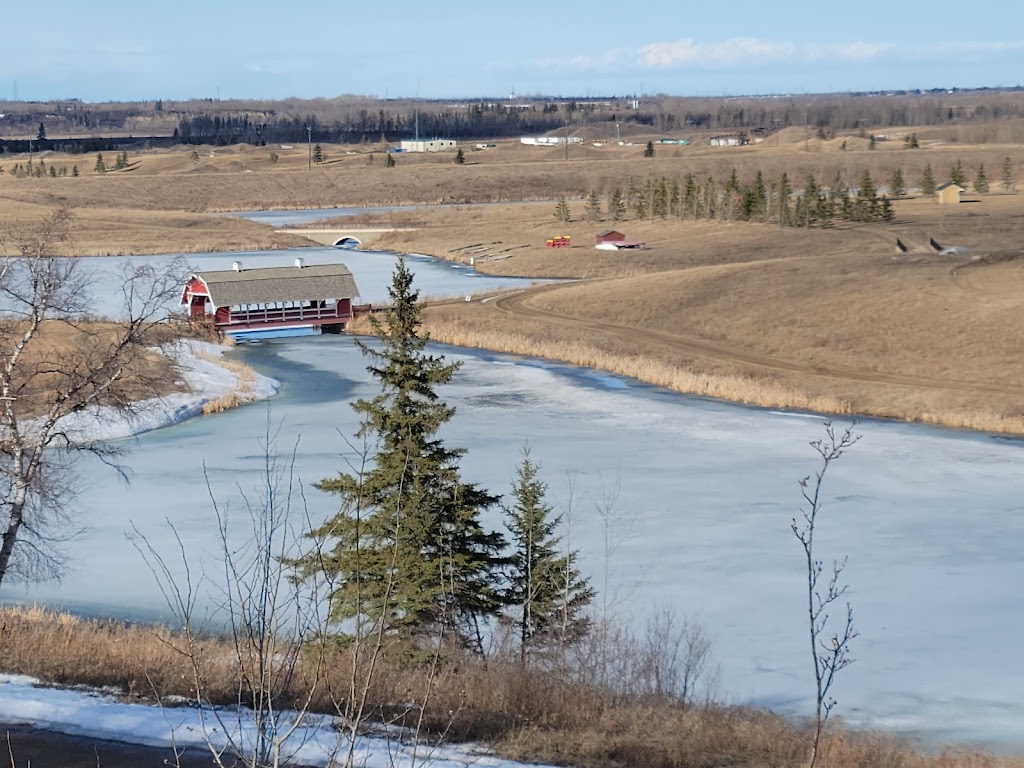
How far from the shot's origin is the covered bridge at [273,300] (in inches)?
1971

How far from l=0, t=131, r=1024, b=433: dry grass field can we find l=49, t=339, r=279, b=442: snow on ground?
10.2m

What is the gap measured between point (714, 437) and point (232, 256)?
5455 cm

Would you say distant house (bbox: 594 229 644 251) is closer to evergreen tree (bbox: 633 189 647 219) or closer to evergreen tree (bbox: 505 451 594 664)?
evergreen tree (bbox: 633 189 647 219)

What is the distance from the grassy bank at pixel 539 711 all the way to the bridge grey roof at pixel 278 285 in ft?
125

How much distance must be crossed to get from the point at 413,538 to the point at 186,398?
21038 millimetres

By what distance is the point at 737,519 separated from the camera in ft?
73.6

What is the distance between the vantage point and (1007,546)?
67.7 feet

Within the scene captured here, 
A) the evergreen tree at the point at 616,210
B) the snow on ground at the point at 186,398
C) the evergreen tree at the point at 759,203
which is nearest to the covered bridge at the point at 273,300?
the snow on ground at the point at 186,398

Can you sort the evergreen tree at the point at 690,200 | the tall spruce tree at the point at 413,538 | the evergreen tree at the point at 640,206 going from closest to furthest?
the tall spruce tree at the point at 413,538, the evergreen tree at the point at 690,200, the evergreen tree at the point at 640,206

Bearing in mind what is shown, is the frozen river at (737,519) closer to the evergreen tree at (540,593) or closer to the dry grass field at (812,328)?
the evergreen tree at (540,593)

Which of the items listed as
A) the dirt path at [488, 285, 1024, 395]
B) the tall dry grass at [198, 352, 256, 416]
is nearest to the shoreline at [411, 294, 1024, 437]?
the dirt path at [488, 285, 1024, 395]

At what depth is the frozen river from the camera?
15.8 m

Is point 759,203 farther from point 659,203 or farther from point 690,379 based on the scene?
point 690,379

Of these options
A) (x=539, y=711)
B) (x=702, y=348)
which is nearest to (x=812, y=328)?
(x=702, y=348)
